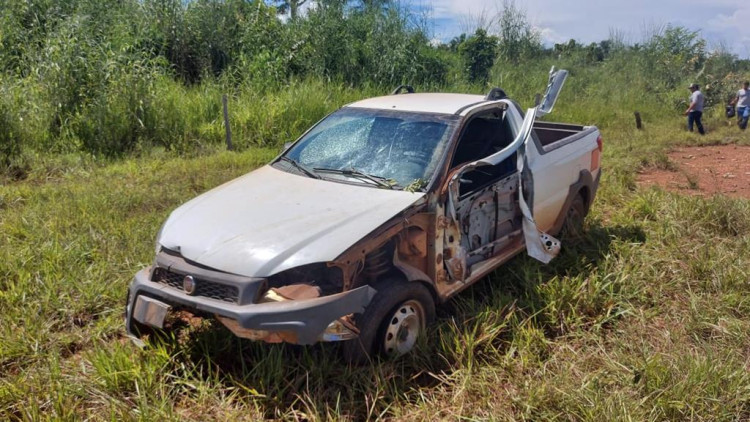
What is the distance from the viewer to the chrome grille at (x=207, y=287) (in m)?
2.95

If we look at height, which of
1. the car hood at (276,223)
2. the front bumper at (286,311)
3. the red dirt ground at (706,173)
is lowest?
the red dirt ground at (706,173)

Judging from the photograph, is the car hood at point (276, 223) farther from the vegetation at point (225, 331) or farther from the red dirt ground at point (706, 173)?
the red dirt ground at point (706, 173)

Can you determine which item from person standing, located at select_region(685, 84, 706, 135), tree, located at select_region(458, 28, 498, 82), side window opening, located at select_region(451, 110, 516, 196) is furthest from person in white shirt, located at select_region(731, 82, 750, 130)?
side window opening, located at select_region(451, 110, 516, 196)

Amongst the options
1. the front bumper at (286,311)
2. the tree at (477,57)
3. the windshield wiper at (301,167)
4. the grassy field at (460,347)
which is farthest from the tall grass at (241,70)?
the front bumper at (286,311)

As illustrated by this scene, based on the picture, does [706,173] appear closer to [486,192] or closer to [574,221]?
[574,221]

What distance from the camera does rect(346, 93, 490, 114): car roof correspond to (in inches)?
168

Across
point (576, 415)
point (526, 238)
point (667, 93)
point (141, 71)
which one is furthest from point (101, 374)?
point (667, 93)

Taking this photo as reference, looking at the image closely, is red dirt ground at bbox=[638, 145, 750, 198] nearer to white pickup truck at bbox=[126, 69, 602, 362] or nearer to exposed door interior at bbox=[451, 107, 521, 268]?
exposed door interior at bbox=[451, 107, 521, 268]

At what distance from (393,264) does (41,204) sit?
459 cm

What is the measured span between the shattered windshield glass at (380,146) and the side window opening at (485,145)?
0.27 metres

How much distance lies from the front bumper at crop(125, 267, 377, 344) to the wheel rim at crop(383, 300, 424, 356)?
1.01 ft

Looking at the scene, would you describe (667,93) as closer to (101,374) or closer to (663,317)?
(663,317)

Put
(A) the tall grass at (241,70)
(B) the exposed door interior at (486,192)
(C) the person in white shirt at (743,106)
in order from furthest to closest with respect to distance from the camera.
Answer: (C) the person in white shirt at (743,106)
(A) the tall grass at (241,70)
(B) the exposed door interior at (486,192)

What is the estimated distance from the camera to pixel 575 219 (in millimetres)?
5441
